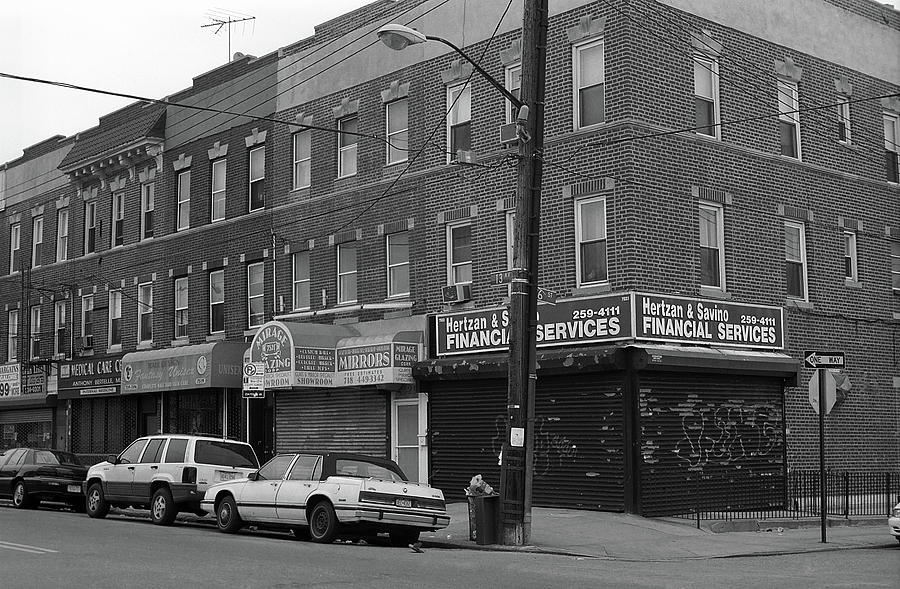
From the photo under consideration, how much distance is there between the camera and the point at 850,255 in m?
26.3

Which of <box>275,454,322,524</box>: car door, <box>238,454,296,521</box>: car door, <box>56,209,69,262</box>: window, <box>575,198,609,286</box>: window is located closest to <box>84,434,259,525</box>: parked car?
<box>238,454,296,521</box>: car door

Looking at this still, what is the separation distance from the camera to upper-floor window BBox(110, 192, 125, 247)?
3675cm

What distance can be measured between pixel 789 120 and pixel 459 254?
25.1 feet

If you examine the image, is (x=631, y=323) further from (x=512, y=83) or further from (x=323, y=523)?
(x=323, y=523)

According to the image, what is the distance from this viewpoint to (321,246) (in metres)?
29.1

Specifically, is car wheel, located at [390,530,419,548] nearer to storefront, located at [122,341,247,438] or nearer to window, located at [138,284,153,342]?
storefront, located at [122,341,247,438]

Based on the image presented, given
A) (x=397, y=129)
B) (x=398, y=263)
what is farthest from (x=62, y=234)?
(x=398, y=263)

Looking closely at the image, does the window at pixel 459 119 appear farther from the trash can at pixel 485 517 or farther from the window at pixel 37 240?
the window at pixel 37 240

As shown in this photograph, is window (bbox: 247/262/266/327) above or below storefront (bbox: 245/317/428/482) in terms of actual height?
above

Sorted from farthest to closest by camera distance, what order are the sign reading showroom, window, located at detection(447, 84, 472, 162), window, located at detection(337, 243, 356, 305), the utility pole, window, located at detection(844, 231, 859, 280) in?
window, located at detection(337, 243, 356, 305), window, located at detection(844, 231, 859, 280), window, located at detection(447, 84, 472, 162), the sign reading showroom, the utility pole

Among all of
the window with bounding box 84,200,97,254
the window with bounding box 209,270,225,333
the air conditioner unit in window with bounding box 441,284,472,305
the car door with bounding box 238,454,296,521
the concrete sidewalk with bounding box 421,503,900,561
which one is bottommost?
the concrete sidewalk with bounding box 421,503,900,561

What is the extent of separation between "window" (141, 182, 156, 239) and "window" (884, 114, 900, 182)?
2062 centimetres

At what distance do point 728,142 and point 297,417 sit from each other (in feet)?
40.8

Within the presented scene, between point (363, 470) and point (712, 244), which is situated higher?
point (712, 244)
